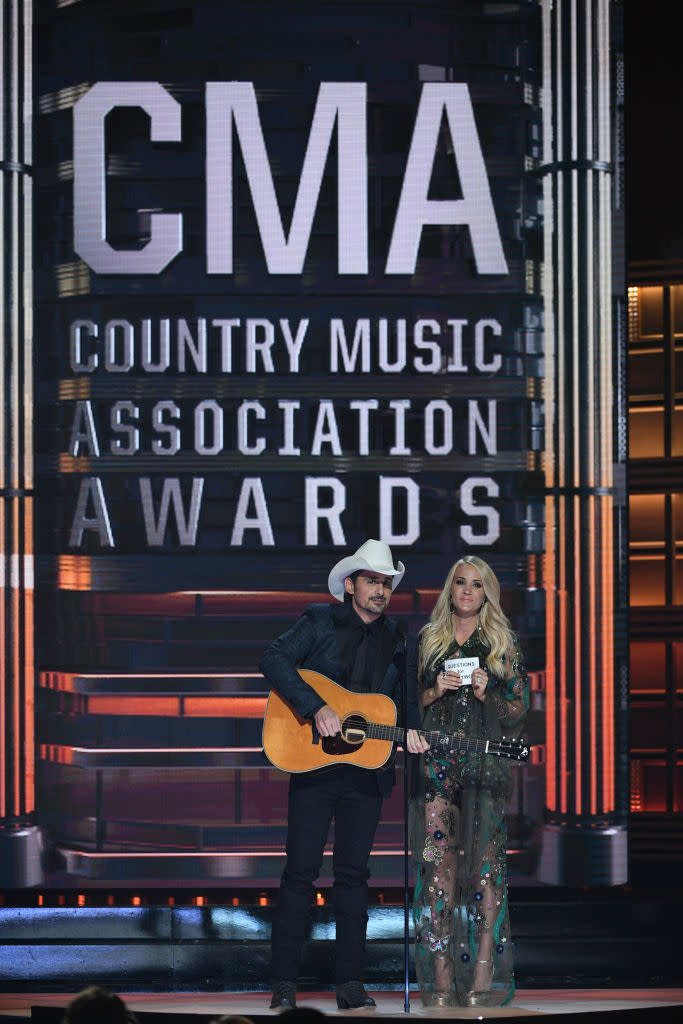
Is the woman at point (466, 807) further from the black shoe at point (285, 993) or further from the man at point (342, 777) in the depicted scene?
the black shoe at point (285, 993)

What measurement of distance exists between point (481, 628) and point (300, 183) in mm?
1964

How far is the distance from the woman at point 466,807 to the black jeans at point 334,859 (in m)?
0.19

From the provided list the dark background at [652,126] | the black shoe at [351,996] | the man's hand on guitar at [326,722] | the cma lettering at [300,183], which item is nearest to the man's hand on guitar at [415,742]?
the man's hand on guitar at [326,722]

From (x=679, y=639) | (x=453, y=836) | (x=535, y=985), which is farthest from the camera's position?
(x=679, y=639)

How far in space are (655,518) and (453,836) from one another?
390 centimetres

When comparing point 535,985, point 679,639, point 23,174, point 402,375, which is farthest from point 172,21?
point 679,639

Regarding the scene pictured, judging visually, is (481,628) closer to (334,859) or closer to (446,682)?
(446,682)

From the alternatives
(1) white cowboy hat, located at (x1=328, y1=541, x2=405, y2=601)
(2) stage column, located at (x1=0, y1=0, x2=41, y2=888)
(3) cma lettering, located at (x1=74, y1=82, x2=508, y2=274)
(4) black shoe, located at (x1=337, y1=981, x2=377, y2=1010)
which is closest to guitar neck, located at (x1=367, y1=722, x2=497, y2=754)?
(1) white cowboy hat, located at (x1=328, y1=541, x2=405, y2=601)

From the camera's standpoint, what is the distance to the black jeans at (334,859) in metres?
4.63

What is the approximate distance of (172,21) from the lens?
5.67 metres

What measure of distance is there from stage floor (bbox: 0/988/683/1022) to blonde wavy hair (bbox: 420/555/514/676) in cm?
109

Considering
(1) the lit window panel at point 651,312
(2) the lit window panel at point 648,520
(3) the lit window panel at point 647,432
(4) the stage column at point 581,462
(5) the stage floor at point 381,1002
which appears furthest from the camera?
(2) the lit window panel at point 648,520

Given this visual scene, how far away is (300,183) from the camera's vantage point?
564 centimetres

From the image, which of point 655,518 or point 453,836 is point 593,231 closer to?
point 453,836
